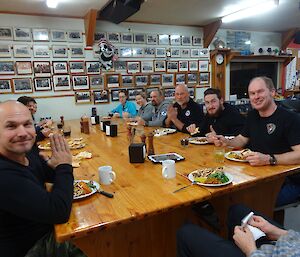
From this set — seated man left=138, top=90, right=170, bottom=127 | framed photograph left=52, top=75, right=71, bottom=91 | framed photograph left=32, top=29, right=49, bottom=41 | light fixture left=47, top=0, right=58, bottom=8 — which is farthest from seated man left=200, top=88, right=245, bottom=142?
framed photograph left=32, top=29, right=49, bottom=41

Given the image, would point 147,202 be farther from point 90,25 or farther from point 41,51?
point 41,51

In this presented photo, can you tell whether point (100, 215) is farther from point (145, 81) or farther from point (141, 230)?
point (145, 81)

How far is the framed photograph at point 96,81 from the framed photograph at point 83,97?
0.52 ft

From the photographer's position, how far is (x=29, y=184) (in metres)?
0.95

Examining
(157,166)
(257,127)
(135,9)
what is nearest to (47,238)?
(157,166)

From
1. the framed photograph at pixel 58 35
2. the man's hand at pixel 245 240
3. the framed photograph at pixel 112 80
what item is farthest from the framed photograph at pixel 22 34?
the man's hand at pixel 245 240

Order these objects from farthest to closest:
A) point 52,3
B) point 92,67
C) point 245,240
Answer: point 92,67 → point 52,3 → point 245,240

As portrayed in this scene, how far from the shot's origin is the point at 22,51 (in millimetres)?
4090

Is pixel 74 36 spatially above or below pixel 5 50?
above

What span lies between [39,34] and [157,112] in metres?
2.40

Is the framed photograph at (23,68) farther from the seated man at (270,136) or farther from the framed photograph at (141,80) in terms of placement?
the seated man at (270,136)

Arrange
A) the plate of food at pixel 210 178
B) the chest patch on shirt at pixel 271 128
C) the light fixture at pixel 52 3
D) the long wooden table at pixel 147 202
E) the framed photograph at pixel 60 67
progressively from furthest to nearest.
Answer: the framed photograph at pixel 60 67
the light fixture at pixel 52 3
the chest patch on shirt at pixel 271 128
the plate of food at pixel 210 178
the long wooden table at pixel 147 202

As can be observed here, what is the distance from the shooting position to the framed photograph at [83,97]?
15.0 feet

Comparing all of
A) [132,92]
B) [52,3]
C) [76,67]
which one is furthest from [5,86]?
[132,92]
